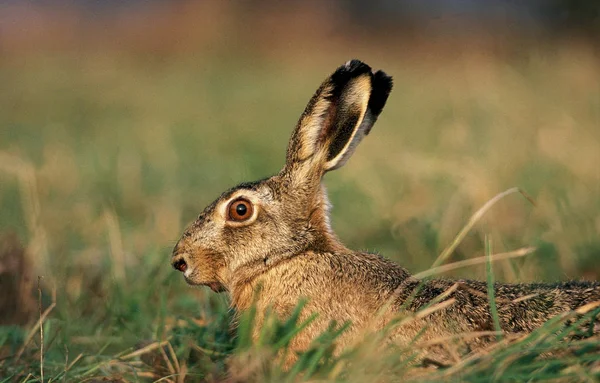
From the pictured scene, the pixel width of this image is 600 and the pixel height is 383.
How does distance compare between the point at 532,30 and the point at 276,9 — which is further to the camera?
the point at 276,9

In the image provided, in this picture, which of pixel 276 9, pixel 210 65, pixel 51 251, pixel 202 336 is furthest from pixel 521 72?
pixel 276 9

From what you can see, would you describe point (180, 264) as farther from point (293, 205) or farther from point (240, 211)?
point (293, 205)

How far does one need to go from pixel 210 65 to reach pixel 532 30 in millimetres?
7367

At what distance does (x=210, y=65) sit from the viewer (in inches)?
757

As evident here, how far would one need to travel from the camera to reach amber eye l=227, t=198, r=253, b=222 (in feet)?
14.6

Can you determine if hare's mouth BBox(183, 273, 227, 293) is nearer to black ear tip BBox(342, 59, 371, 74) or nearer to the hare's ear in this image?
the hare's ear

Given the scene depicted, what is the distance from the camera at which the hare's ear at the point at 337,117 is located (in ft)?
14.2

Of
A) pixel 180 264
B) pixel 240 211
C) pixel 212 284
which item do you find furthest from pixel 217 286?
pixel 240 211

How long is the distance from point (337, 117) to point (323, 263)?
0.83 meters

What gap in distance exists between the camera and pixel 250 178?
838 cm

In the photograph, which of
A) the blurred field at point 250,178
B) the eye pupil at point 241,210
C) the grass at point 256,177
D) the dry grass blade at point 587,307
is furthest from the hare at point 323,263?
the blurred field at point 250,178

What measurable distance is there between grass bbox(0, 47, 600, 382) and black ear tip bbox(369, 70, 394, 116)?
823 millimetres

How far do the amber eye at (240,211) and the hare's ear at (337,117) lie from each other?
0.31m

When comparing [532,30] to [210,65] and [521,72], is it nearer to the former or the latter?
[521,72]
